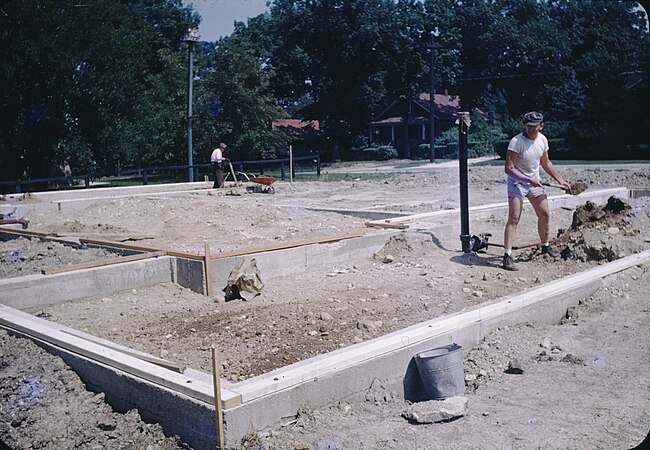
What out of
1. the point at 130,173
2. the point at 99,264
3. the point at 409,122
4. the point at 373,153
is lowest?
the point at 99,264

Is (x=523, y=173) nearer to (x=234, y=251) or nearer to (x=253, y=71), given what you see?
(x=234, y=251)

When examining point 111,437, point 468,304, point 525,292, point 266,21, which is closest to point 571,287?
point 525,292

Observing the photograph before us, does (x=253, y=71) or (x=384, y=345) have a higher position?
(x=253, y=71)

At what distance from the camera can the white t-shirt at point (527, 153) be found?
25.7 ft

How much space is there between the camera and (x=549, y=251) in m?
8.15

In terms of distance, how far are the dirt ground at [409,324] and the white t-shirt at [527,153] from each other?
1087 millimetres

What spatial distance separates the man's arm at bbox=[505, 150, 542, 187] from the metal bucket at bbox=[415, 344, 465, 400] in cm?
393

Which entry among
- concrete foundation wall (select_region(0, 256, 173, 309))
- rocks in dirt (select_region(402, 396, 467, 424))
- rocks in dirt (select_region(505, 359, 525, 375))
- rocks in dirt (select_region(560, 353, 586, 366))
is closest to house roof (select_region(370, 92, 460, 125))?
concrete foundation wall (select_region(0, 256, 173, 309))

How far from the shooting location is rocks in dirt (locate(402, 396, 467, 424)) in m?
3.85

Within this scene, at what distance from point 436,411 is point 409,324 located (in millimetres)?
1718

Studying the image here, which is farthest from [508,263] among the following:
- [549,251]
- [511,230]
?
[549,251]

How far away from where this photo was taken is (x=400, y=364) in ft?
14.5

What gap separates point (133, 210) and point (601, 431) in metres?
12.3

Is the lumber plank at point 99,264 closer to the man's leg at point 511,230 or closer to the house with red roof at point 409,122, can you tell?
the man's leg at point 511,230
